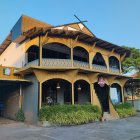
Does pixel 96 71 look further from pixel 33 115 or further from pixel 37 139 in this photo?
pixel 37 139

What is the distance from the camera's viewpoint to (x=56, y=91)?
1923cm

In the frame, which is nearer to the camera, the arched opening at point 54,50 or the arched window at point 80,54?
the arched opening at point 54,50

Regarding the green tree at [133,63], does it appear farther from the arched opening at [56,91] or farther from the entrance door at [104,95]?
the arched opening at [56,91]

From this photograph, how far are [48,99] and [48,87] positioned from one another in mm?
1203

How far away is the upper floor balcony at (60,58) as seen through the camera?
16.7 meters

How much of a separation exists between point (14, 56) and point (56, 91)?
6.11 meters

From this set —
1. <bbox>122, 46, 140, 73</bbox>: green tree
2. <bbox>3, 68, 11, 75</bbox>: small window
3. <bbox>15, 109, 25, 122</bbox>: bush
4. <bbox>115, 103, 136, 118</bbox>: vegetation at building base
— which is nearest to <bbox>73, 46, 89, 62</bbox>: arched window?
<bbox>115, 103, 136, 118</bbox>: vegetation at building base

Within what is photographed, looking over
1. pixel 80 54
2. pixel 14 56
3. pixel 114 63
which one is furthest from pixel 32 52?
pixel 114 63

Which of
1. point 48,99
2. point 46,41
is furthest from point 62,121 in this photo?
point 46,41

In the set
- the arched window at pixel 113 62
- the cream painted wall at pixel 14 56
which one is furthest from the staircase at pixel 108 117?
the cream painted wall at pixel 14 56

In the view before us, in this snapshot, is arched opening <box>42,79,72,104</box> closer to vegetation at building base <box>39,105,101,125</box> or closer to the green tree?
vegetation at building base <box>39,105,101,125</box>

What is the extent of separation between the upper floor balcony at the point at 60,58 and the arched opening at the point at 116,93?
2127 millimetres

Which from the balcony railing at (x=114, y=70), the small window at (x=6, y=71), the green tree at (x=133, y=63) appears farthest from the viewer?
the green tree at (x=133, y=63)

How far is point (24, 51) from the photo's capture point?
19125 millimetres
